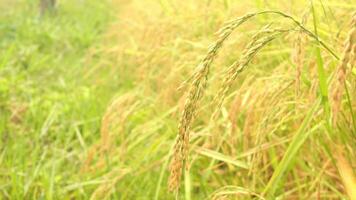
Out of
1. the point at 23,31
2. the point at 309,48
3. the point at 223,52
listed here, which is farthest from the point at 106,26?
the point at 309,48

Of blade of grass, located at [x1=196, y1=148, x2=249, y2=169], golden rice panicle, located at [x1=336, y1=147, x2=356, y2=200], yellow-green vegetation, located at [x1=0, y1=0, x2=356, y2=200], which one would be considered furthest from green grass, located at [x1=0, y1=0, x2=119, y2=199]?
golden rice panicle, located at [x1=336, y1=147, x2=356, y2=200]

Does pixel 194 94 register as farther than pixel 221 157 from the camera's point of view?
No

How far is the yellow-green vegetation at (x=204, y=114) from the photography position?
925 mm

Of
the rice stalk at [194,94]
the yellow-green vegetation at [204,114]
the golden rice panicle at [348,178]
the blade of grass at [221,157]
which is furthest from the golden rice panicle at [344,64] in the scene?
the blade of grass at [221,157]

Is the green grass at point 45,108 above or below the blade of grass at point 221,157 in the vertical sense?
below

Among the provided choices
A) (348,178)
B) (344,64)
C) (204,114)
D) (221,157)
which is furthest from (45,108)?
(344,64)

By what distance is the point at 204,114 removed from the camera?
79.1 inches

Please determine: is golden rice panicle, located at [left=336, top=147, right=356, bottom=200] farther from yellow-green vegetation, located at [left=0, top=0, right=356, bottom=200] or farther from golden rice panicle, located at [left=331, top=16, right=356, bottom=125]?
golden rice panicle, located at [left=331, top=16, right=356, bottom=125]

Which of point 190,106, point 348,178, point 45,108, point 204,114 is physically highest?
point 190,106

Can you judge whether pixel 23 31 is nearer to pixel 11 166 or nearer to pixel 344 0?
pixel 11 166

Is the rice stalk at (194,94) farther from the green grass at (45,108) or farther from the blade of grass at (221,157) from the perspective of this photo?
the green grass at (45,108)

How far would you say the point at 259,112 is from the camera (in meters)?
1.68

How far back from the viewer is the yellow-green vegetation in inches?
36.4

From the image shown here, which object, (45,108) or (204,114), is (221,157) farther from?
(45,108)
